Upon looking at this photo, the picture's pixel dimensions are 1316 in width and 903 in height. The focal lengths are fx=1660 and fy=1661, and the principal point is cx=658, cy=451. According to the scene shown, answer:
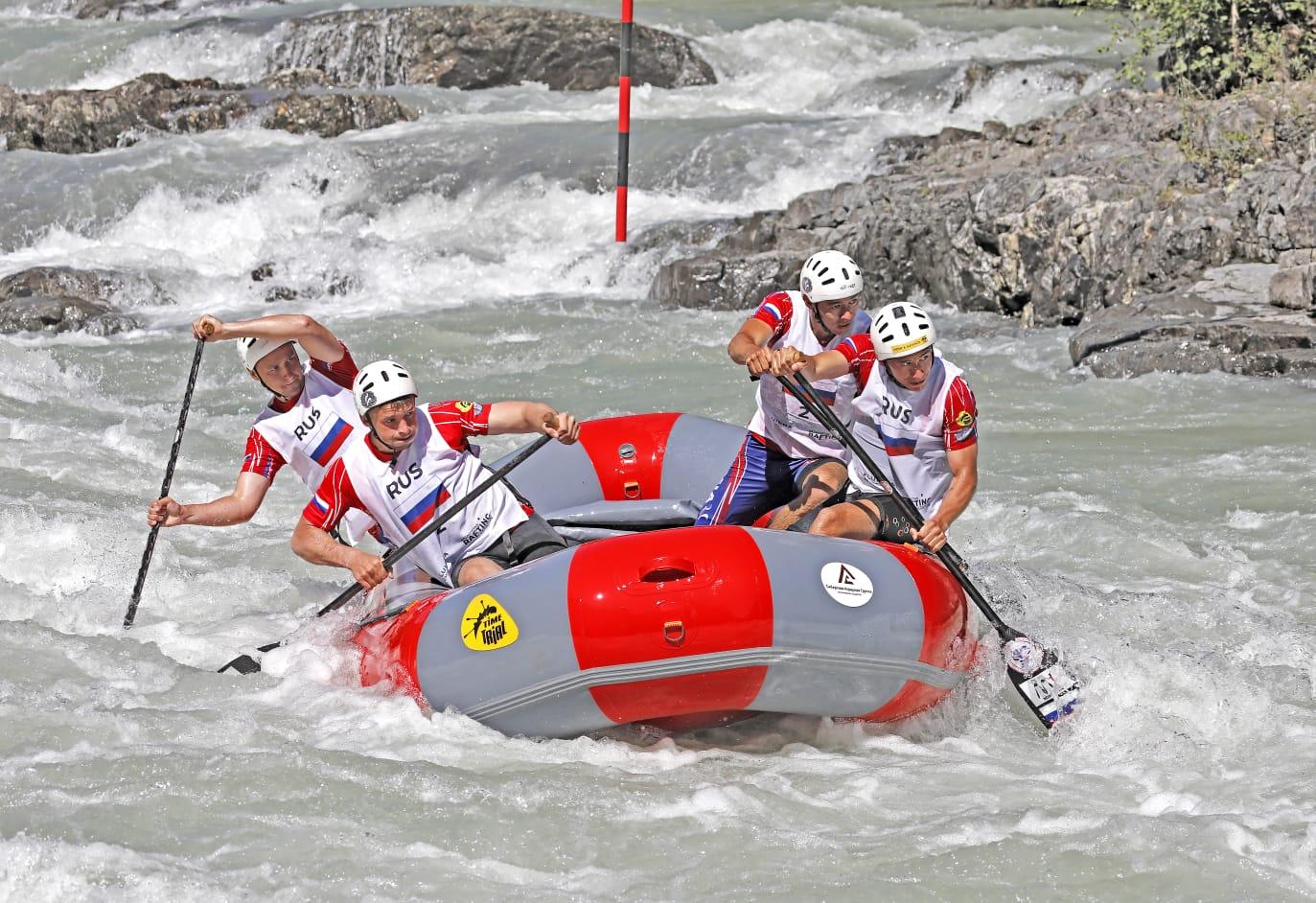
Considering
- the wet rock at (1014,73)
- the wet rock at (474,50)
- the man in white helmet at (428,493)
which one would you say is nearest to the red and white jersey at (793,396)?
the man in white helmet at (428,493)

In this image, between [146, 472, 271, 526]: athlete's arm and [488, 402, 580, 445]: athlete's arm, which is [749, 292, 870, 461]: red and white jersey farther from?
[146, 472, 271, 526]: athlete's arm

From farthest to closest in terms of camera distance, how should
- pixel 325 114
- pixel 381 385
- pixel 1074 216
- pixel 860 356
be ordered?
pixel 325 114, pixel 1074 216, pixel 860 356, pixel 381 385

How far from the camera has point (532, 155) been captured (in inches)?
628

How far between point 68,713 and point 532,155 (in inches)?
455

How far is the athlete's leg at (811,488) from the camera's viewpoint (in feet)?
18.5

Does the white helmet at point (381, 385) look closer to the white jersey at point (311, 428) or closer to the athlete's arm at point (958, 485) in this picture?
the white jersey at point (311, 428)

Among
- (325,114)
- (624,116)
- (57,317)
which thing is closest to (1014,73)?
(624,116)

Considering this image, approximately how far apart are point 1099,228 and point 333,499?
705cm

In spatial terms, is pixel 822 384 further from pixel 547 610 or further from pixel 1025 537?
pixel 1025 537

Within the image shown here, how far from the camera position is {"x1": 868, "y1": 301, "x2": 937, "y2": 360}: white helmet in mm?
5195

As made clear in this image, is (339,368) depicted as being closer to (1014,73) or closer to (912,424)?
(912,424)

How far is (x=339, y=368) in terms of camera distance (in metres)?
6.08

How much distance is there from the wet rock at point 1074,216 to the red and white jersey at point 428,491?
6.10 metres

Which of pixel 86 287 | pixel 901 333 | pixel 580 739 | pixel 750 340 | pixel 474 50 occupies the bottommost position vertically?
pixel 86 287
